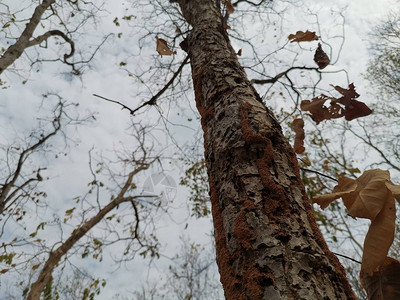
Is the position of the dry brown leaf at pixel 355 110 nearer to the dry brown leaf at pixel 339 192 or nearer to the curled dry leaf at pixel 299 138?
the curled dry leaf at pixel 299 138

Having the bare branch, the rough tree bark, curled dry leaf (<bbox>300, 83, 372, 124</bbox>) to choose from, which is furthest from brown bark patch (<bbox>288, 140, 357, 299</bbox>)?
the bare branch

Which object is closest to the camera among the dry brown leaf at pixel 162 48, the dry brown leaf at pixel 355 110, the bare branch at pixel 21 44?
the dry brown leaf at pixel 355 110

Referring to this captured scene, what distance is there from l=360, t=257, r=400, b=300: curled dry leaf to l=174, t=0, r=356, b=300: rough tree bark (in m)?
0.06

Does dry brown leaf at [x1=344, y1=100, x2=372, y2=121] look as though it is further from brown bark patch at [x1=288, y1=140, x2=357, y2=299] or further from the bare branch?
the bare branch

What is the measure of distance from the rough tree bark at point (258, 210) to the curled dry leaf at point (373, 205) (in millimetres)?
96

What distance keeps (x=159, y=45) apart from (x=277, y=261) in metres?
2.07

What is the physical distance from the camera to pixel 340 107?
5.08 ft

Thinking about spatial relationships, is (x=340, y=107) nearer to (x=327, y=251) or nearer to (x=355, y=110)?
(x=355, y=110)

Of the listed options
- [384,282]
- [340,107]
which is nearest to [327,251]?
[384,282]

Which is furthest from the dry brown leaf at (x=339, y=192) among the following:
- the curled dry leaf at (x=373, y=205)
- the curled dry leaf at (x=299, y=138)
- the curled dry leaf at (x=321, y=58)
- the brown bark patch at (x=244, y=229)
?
the curled dry leaf at (x=321, y=58)

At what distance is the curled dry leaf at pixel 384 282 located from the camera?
2.05 feet

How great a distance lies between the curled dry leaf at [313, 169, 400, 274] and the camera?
61 cm

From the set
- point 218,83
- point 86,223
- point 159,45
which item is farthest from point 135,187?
point 218,83

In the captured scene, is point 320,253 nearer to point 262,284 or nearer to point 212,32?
point 262,284
